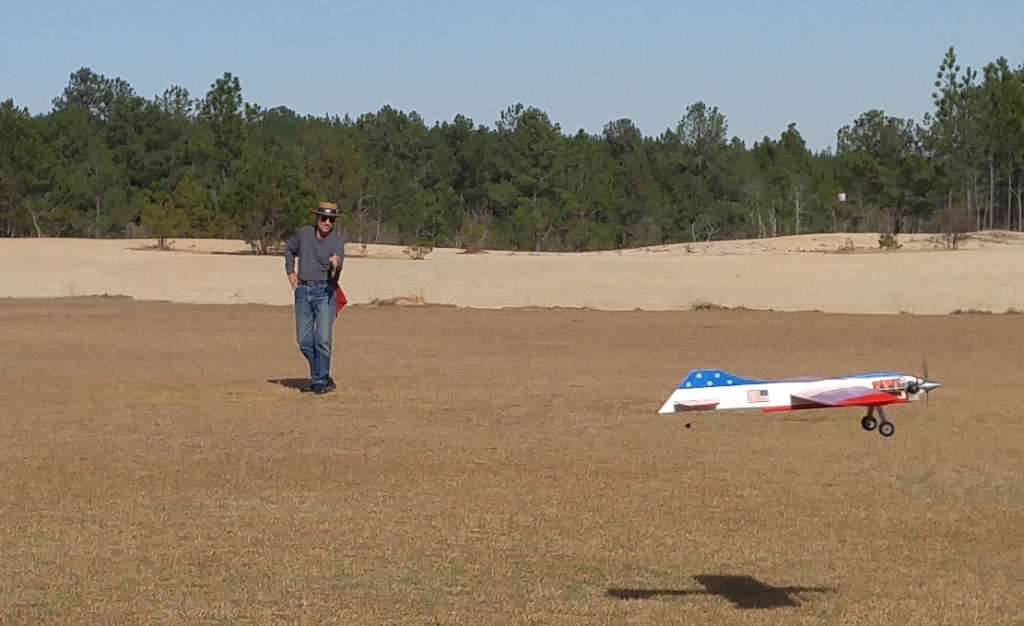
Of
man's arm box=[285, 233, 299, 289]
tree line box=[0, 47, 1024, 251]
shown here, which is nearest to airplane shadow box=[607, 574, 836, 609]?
man's arm box=[285, 233, 299, 289]

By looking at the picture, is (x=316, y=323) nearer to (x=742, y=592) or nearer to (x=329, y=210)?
(x=329, y=210)

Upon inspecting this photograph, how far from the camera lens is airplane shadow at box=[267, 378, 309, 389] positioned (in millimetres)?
17598

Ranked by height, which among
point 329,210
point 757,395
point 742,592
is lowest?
point 742,592

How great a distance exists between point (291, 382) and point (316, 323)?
162cm

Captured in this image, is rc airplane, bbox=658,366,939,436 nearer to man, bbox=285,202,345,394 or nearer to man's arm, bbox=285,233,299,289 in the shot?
man, bbox=285,202,345,394

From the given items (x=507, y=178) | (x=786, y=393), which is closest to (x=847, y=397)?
(x=786, y=393)

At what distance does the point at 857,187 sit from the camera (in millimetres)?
83875

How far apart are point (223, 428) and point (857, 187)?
2898 inches

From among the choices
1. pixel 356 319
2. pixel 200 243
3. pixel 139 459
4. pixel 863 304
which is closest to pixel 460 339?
pixel 356 319

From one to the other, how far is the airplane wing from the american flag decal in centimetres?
10

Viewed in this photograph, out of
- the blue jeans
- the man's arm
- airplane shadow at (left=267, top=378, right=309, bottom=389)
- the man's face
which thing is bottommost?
airplane shadow at (left=267, top=378, right=309, bottom=389)

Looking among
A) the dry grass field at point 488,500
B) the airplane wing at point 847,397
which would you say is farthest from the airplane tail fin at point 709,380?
the dry grass field at point 488,500

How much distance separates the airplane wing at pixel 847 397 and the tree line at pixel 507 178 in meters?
58.1

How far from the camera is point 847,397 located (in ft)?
15.9
